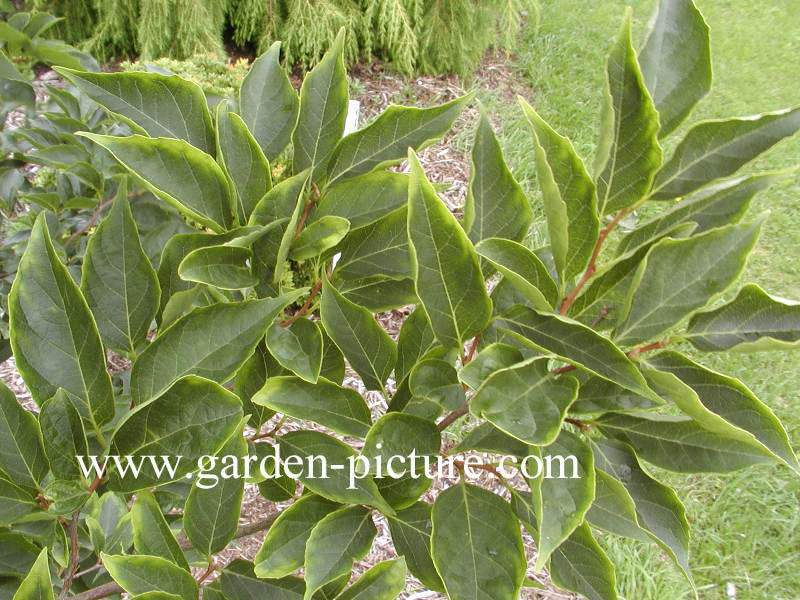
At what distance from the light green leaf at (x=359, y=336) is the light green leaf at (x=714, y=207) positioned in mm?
394

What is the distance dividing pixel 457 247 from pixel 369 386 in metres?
0.36

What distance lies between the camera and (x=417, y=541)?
1.03 m

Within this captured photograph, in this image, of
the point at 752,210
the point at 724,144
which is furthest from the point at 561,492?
the point at 752,210

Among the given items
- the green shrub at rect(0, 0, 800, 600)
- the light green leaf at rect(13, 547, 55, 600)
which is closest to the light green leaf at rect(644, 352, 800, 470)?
the green shrub at rect(0, 0, 800, 600)

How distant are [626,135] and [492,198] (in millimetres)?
225

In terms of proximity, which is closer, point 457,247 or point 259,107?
point 457,247

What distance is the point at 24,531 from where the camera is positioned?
3.34ft

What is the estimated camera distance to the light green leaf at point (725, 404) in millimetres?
768

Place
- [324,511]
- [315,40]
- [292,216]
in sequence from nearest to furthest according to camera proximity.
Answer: [292,216]
[324,511]
[315,40]

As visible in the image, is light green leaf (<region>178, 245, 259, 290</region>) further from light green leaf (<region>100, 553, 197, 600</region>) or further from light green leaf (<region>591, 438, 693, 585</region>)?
light green leaf (<region>591, 438, 693, 585</region>)

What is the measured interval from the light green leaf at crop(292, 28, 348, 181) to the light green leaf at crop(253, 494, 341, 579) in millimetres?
513

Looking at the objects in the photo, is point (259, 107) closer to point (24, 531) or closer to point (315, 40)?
point (24, 531)

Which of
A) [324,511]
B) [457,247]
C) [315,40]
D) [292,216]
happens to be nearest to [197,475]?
[324,511]

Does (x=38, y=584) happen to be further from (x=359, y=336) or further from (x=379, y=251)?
(x=379, y=251)
